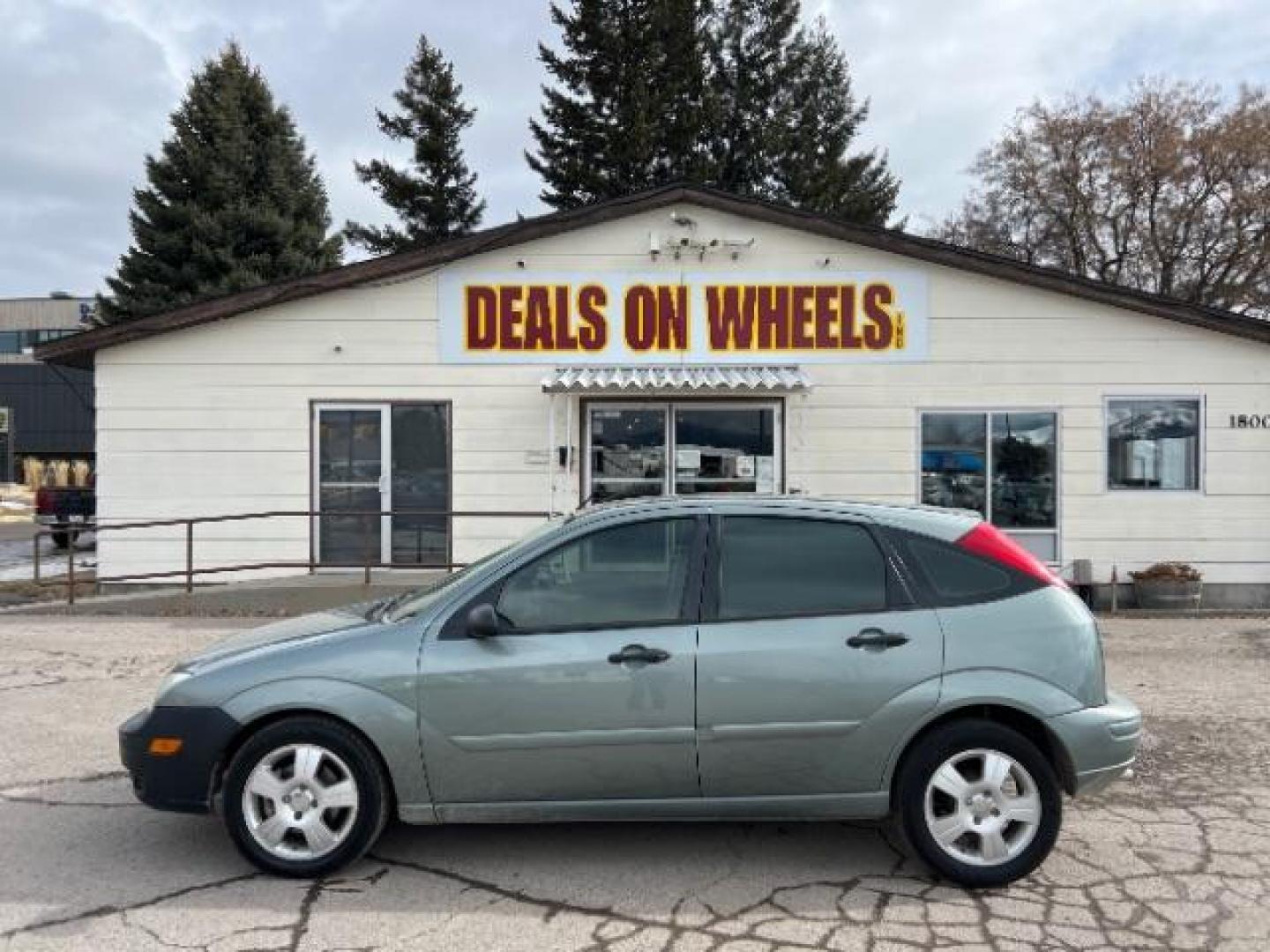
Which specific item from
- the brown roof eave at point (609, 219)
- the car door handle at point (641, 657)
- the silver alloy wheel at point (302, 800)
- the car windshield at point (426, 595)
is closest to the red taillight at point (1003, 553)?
the car door handle at point (641, 657)

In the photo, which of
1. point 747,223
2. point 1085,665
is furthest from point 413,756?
point 747,223

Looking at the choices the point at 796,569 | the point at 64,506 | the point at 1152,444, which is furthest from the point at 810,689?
the point at 64,506

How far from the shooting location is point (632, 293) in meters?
12.1

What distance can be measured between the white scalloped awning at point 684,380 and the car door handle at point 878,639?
23.7 ft

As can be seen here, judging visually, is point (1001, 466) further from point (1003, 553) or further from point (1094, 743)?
point (1094, 743)

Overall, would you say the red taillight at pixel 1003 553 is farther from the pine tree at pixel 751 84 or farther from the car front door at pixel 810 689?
the pine tree at pixel 751 84

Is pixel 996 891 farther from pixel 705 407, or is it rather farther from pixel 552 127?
pixel 552 127

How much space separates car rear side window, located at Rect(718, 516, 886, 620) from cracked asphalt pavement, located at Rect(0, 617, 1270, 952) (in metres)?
1.09

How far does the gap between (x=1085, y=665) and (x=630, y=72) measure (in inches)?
1248

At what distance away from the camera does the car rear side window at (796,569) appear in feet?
13.7

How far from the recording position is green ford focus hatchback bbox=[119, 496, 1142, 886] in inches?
159

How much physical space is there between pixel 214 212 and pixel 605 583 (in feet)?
96.5

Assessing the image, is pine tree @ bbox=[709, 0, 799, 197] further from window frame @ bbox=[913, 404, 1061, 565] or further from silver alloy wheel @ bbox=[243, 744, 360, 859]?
silver alloy wheel @ bbox=[243, 744, 360, 859]

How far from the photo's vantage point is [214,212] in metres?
29.9
